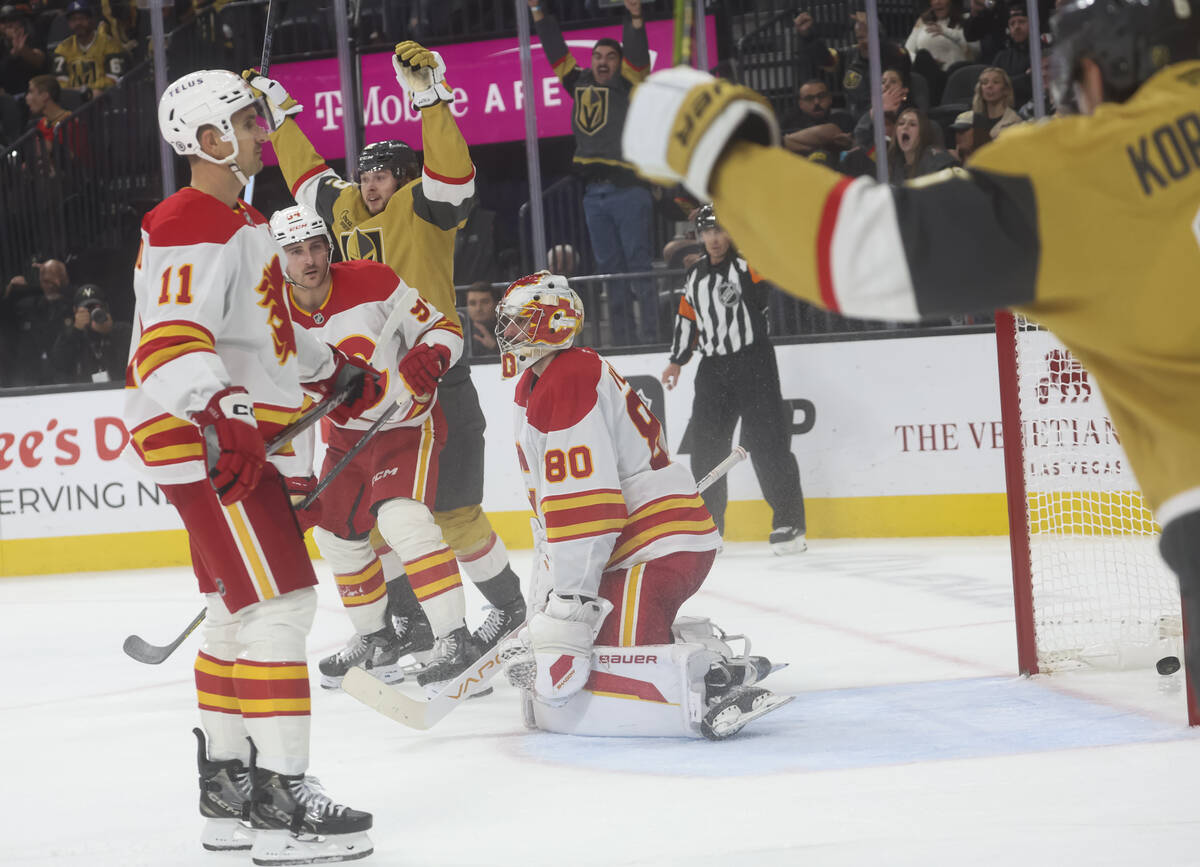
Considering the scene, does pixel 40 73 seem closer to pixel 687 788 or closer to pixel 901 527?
pixel 901 527

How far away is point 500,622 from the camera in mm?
4031

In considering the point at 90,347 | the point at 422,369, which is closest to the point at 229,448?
the point at 422,369

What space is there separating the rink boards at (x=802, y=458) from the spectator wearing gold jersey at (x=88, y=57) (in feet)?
11.3

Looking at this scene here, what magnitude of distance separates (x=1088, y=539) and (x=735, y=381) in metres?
2.00

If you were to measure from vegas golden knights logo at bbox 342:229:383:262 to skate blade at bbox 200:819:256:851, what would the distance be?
6.82 feet

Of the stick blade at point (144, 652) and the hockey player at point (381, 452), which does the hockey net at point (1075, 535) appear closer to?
the hockey player at point (381, 452)

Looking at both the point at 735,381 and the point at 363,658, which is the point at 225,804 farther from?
the point at 735,381

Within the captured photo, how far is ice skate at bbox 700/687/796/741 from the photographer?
303cm

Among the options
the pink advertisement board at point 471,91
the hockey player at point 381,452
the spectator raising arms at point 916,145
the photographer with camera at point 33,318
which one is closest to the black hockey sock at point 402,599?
the hockey player at point 381,452

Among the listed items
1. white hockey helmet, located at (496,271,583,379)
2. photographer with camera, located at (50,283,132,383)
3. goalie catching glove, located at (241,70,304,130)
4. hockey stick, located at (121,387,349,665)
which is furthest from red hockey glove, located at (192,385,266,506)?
photographer with camera, located at (50,283,132,383)

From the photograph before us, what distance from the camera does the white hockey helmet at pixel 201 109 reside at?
2.52 m

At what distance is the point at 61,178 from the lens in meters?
8.66

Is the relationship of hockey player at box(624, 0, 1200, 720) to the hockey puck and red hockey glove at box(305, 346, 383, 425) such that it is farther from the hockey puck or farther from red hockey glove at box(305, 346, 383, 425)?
the hockey puck

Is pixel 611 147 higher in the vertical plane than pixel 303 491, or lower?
higher
